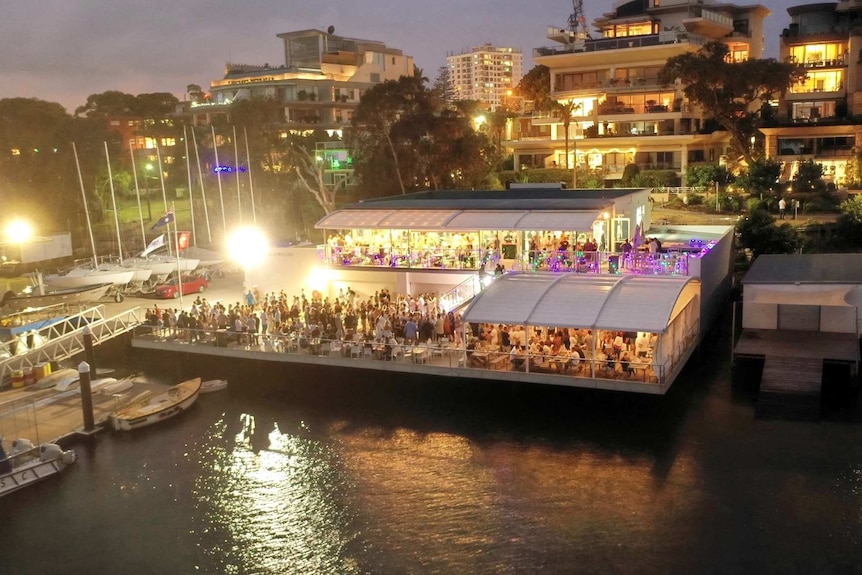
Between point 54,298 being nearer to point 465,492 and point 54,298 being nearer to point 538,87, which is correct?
point 465,492

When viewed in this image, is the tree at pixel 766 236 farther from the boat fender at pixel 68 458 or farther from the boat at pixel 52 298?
the boat at pixel 52 298

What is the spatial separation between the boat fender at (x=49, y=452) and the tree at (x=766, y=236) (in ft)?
111

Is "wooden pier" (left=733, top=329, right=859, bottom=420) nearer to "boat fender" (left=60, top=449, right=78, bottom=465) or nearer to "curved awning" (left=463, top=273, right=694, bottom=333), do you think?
"curved awning" (left=463, top=273, right=694, bottom=333)

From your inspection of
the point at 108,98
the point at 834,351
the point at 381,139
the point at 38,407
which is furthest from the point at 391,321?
the point at 108,98

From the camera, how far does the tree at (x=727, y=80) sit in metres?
51.7

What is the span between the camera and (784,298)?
26406 mm

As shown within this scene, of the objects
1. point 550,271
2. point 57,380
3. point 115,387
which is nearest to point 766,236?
point 550,271

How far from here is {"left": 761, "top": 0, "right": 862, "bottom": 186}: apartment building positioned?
58.5 meters

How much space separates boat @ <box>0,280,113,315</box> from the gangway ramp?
7.80 metres

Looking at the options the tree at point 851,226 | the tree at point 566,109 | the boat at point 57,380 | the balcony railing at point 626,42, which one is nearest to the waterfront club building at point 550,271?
the tree at point 851,226

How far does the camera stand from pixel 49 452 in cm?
2238

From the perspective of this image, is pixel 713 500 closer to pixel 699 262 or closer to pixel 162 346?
pixel 699 262

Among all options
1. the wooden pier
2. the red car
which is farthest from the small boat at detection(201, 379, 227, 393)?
the wooden pier

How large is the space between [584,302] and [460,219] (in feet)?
27.9
